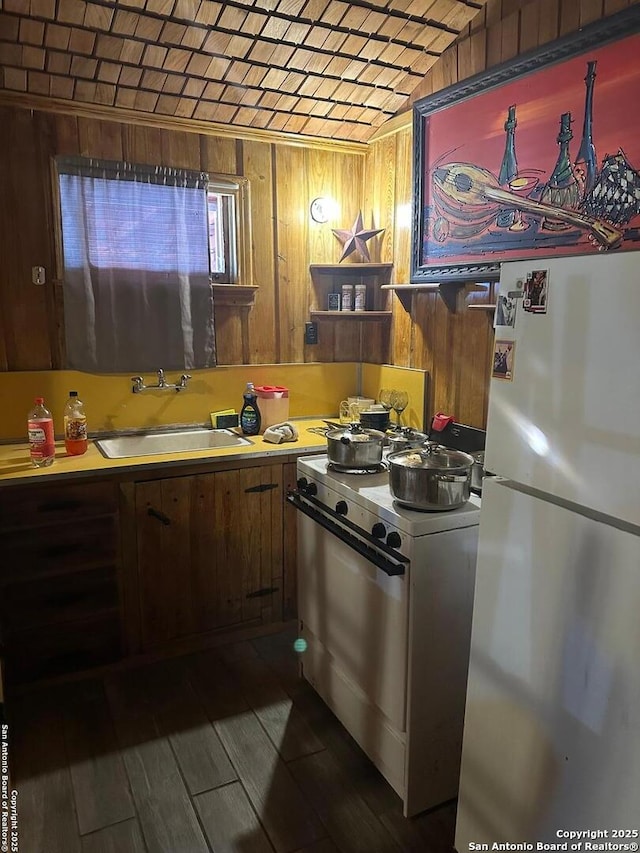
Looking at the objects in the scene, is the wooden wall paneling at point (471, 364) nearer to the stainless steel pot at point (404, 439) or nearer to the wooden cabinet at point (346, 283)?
the stainless steel pot at point (404, 439)

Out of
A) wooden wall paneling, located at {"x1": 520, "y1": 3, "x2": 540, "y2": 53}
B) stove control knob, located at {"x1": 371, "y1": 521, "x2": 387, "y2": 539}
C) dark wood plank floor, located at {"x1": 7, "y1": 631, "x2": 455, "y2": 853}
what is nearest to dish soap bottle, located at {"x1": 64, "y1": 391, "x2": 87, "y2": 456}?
dark wood plank floor, located at {"x1": 7, "y1": 631, "x2": 455, "y2": 853}

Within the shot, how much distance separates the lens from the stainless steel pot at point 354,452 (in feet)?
7.10

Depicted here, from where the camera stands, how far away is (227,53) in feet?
8.17

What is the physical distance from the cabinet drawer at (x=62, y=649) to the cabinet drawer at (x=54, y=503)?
0.44 meters

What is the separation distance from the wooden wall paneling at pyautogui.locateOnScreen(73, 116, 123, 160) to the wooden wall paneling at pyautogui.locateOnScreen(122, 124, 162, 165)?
0.03 m

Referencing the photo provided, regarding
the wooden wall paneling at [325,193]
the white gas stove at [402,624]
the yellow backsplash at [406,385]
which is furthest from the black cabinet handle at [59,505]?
the wooden wall paneling at [325,193]

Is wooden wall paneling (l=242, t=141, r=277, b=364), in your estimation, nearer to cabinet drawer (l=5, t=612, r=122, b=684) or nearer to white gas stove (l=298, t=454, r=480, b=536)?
white gas stove (l=298, t=454, r=480, b=536)

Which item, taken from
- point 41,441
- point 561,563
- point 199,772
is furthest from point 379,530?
point 41,441

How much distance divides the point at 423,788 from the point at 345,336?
2.24 metres

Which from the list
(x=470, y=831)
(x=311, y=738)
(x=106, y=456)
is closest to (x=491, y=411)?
(x=470, y=831)

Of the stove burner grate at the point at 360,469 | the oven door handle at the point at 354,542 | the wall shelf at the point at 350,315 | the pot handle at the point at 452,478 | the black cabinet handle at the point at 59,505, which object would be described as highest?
the wall shelf at the point at 350,315

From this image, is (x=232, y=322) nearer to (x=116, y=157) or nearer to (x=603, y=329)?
(x=116, y=157)

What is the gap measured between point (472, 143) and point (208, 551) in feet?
6.47

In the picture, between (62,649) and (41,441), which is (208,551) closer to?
(62,649)
